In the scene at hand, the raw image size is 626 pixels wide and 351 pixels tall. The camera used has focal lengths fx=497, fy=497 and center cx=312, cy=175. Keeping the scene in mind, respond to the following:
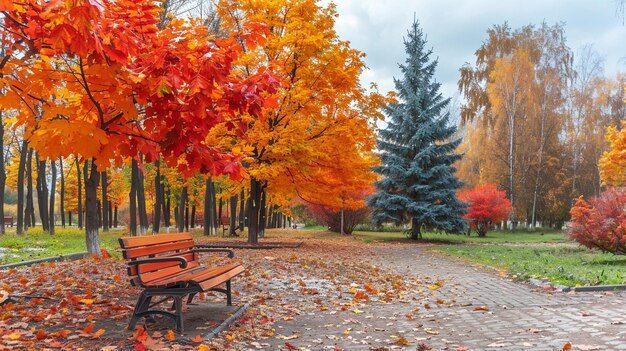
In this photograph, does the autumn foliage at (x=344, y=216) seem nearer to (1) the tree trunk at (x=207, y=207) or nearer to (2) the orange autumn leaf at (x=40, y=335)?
(1) the tree trunk at (x=207, y=207)

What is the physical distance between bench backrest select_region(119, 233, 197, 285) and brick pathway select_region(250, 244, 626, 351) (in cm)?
136

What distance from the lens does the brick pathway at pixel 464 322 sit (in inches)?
184

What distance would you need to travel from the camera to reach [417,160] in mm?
25844

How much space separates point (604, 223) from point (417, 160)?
44.7 feet

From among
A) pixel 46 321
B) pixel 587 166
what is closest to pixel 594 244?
pixel 46 321

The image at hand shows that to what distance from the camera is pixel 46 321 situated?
4.81 metres

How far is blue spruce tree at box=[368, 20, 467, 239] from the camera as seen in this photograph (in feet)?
83.7

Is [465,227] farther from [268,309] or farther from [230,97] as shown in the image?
[230,97]

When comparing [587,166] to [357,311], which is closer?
[357,311]

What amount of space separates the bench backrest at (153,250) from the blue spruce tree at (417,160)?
1999 cm

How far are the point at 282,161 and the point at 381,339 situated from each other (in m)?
10.2

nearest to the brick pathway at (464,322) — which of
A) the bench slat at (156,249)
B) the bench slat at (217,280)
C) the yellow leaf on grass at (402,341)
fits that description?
the yellow leaf on grass at (402,341)

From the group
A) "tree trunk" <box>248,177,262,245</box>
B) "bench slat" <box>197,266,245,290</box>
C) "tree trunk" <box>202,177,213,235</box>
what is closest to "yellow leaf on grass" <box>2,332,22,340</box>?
"bench slat" <box>197,266,245,290</box>

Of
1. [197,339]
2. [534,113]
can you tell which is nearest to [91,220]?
[197,339]
